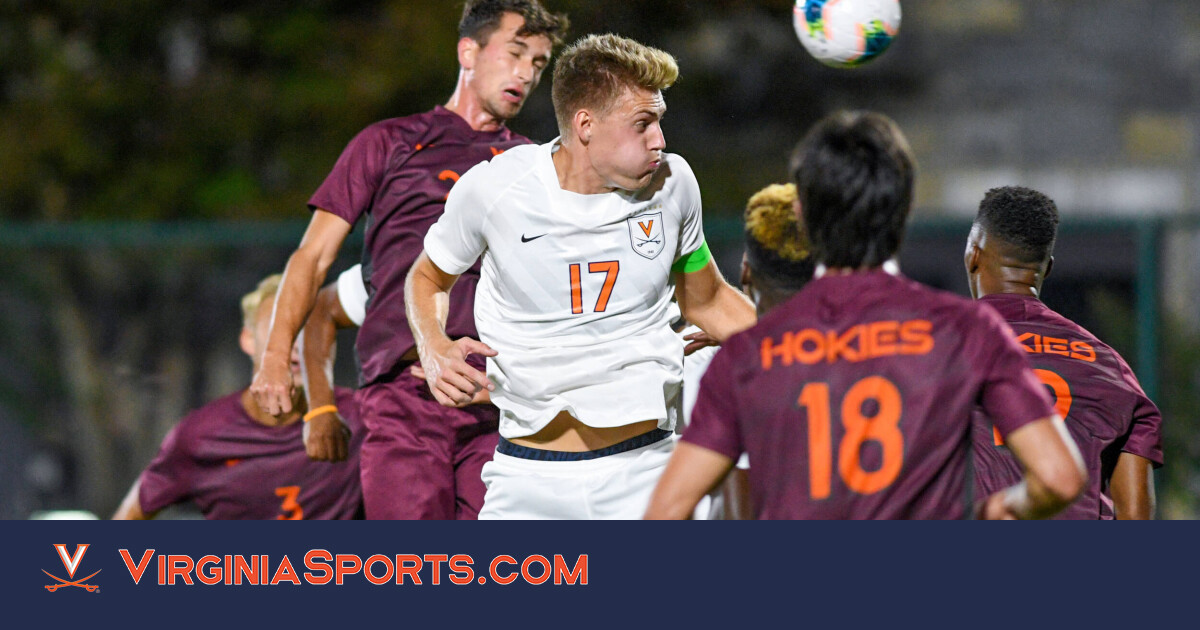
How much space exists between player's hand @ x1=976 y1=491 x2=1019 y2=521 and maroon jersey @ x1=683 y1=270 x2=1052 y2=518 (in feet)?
0.19

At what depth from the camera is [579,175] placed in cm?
388

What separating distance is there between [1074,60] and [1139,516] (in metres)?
9.97

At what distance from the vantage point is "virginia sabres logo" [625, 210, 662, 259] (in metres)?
3.87

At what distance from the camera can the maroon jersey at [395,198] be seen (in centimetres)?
471

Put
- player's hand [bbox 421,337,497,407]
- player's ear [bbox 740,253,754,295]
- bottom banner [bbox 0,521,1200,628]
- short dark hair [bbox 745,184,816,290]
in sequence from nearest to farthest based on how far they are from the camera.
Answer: bottom banner [bbox 0,521,1200,628]
player's hand [bbox 421,337,497,407]
short dark hair [bbox 745,184,816,290]
player's ear [bbox 740,253,754,295]

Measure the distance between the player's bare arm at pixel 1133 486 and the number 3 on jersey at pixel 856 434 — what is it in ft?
5.27

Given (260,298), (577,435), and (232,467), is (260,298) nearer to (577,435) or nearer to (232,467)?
(232,467)

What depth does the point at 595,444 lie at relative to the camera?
4.00m

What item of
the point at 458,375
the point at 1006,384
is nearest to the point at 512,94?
the point at 458,375

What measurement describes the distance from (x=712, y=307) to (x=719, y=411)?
1.45 meters

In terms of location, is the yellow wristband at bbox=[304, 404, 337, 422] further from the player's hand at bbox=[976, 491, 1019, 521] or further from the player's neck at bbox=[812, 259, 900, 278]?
the player's hand at bbox=[976, 491, 1019, 521]

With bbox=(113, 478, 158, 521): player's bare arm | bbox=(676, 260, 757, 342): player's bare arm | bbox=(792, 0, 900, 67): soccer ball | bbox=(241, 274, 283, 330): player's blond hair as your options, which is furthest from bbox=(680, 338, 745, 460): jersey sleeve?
bbox=(113, 478, 158, 521): player's bare arm

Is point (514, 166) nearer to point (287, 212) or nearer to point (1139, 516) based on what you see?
point (1139, 516)

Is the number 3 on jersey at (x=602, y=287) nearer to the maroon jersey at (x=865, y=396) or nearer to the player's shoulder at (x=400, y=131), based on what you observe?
the maroon jersey at (x=865, y=396)
